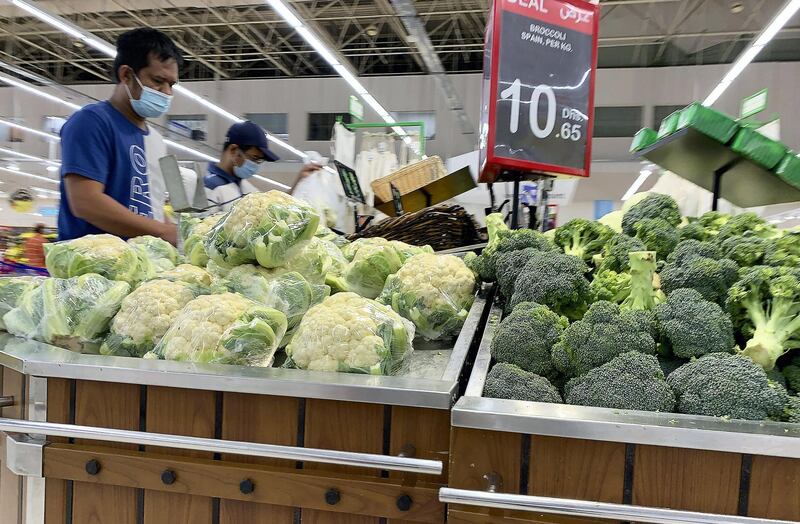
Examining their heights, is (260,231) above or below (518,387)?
above

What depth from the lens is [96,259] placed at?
1.48 meters

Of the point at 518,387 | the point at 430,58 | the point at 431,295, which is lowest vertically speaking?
the point at 518,387

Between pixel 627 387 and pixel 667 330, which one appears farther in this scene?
pixel 667 330

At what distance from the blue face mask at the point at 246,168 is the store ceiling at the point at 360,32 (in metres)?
8.05

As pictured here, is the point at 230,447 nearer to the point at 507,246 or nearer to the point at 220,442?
the point at 220,442

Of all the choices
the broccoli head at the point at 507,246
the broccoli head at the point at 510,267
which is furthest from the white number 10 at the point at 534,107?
the broccoli head at the point at 510,267

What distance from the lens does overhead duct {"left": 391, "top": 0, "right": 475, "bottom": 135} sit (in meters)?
8.54

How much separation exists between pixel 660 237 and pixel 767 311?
38 centimetres

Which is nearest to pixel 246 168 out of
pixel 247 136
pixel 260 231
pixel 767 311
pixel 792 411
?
pixel 247 136

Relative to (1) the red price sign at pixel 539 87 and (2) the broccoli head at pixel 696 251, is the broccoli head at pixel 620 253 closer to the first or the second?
(2) the broccoli head at pixel 696 251

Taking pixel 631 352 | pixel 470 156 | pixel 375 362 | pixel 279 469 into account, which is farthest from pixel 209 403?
pixel 470 156

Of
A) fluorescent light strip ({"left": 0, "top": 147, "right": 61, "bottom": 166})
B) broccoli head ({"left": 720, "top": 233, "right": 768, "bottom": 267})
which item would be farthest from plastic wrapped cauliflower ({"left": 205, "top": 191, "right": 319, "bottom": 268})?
fluorescent light strip ({"left": 0, "top": 147, "right": 61, "bottom": 166})

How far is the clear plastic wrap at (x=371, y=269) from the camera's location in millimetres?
1666

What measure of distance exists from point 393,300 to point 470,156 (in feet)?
10.5
